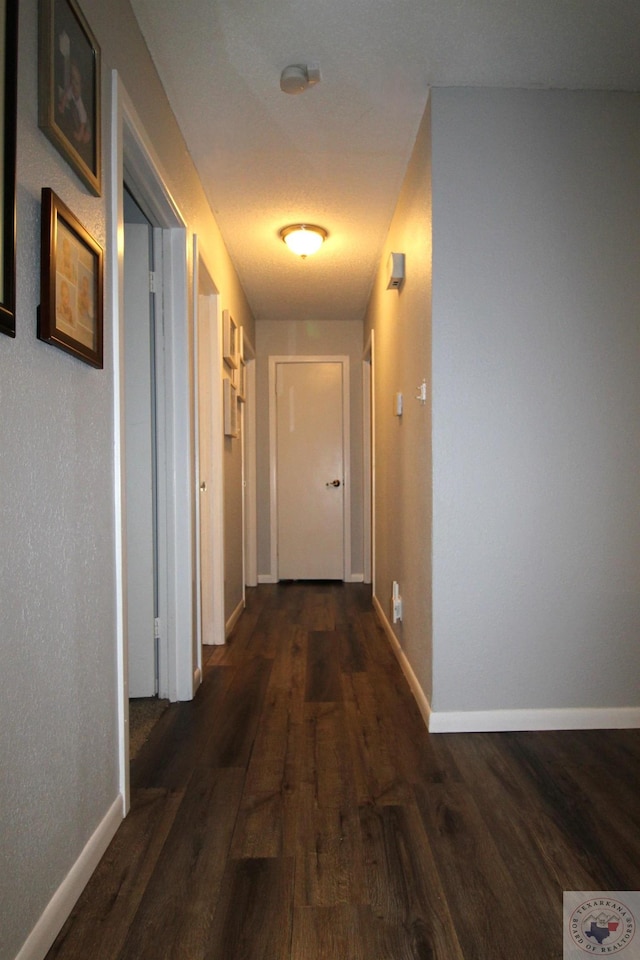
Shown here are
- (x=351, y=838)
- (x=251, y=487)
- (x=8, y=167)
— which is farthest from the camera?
(x=251, y=487)

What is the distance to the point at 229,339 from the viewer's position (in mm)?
3738

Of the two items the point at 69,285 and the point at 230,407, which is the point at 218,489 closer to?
the point at 230,407

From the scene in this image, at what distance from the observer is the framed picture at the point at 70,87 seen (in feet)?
3.94

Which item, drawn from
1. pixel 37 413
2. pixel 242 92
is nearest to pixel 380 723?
pixel 37 413

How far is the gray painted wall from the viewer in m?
2.26

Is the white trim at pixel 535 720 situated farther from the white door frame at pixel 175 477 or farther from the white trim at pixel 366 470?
the white trim at pixel 366 470

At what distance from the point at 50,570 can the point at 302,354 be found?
4494 millimetres

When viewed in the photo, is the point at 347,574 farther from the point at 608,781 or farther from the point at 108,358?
the point at 108,358

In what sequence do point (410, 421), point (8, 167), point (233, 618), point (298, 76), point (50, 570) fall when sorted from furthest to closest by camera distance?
1. point (233, 618)
2. point (410, 421)
3. point (298, 76)
4. point (50, 570)
5. point (8, 167)

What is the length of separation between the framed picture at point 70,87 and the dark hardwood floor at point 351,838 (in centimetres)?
166

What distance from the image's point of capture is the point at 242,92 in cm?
225

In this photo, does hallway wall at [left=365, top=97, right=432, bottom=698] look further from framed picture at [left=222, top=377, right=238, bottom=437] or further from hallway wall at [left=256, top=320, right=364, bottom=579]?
hallway wall at [left=256, top=320, right=364, bottom=579]

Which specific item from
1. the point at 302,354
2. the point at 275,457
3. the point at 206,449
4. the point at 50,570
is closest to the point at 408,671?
the point at 206,449

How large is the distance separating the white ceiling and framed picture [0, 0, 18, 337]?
3.33 feet
